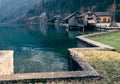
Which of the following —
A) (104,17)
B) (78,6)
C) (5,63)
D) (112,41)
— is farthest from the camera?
(78,6)

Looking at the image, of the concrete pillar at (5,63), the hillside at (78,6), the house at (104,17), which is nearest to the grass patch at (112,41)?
the concrete pillar at (5,63)

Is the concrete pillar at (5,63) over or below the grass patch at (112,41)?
over

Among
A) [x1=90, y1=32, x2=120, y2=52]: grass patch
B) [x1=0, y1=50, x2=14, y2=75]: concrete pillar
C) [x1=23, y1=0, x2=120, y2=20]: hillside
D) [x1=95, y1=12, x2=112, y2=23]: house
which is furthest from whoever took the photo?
[x1=23, y1=0, x2=120, y2=20]: hillside

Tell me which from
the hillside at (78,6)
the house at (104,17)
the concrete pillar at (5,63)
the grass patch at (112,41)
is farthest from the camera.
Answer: the hillside at (78,6)

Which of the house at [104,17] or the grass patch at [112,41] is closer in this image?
the grass patch at [112,41]

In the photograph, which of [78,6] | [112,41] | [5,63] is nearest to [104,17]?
[78,6]

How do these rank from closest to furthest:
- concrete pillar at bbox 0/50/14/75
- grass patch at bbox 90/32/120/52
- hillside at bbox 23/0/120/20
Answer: concrete pillar at bbox 0/50/14/75, grass patch at bbox 90/32/120/52, hillside at bbox 23/0/120/20

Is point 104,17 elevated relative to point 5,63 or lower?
lower

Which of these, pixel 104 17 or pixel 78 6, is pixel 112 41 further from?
pixel 78 6

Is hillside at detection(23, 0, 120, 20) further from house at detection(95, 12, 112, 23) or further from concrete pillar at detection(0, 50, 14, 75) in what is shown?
concrete pillar at detection(0, 50, 14, 75)

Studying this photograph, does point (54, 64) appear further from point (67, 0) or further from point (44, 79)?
point (67, 0)

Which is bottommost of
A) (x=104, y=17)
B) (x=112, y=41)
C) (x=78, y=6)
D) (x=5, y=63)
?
(x=104, y=17)

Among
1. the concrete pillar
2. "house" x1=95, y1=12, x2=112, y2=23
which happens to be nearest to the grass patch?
the concrete pillar

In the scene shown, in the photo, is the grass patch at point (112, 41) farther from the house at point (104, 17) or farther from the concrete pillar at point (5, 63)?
the house at point (104, 17)
